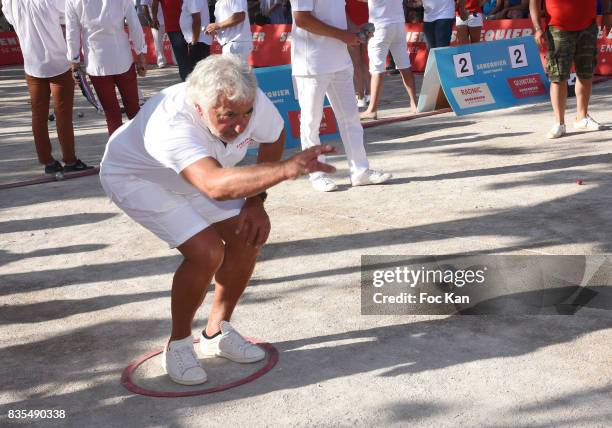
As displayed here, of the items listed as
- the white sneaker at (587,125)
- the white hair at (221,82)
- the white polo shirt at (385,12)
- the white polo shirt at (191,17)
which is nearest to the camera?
the white hair at (221,82)

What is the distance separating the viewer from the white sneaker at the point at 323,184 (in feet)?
24.9

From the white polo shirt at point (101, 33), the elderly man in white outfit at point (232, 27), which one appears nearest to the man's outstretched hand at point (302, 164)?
the white polo shirt at point (101, 33)

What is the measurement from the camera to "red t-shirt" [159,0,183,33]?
11.3 m

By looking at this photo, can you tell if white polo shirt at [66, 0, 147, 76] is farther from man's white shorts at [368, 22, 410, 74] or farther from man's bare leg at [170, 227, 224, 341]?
man's bare leg at [170, 227, 224, 341]

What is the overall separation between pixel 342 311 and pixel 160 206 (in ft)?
4.34

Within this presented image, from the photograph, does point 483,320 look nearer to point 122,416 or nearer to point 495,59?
point 122,416

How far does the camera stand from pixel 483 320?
4.76m

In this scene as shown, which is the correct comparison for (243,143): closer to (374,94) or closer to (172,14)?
(374,94)

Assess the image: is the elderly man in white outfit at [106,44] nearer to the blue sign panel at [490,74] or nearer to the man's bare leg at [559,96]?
the blue sign panel at [490,74]

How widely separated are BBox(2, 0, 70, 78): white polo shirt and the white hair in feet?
16.8

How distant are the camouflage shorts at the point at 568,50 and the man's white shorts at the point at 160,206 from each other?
529 centimetres

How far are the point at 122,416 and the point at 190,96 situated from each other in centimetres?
139

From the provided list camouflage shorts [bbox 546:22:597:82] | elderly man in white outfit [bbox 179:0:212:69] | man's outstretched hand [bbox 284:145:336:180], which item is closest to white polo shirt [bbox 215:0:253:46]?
elderly man in white outfit [bbox 179:0:212:69]

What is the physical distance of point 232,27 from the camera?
34.3 feet
